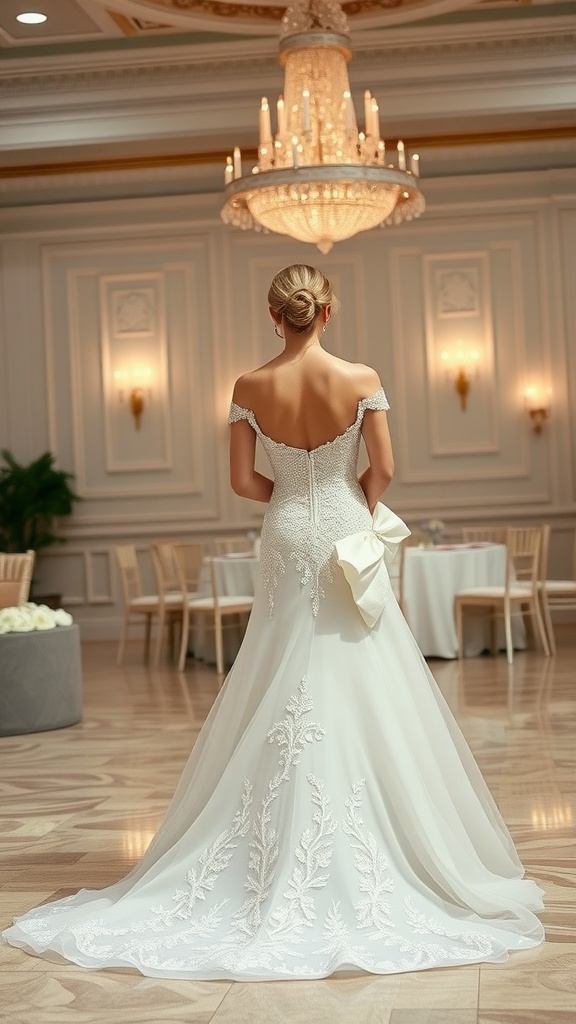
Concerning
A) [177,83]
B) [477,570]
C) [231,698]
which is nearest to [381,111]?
[177,83]

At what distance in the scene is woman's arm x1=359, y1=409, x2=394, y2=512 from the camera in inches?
129

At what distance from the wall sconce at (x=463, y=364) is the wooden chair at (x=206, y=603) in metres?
2.86

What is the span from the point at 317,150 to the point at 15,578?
10.2 ft

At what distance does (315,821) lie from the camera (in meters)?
3.04

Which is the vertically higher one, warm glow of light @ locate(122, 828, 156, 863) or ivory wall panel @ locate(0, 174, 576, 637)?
ivory wall panel @ locate(0, 174, 576, 637)

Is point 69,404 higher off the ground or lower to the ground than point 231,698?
higher

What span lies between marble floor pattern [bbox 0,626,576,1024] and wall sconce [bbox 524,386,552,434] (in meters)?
2.45

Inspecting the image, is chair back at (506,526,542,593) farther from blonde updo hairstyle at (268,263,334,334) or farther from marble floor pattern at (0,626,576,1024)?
blonde updo hairstyle at (268,263,334,334)

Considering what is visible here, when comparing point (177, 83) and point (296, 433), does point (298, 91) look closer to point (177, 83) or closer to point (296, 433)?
point (177, 83)

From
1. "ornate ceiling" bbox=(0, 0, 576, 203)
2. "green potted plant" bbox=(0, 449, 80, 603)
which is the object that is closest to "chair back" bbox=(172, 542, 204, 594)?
"green potted plant" bbox=(0, 449, 80, 603)

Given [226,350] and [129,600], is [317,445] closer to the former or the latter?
[129,600]

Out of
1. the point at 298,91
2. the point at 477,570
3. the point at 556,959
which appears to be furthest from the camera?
the point at 477,570

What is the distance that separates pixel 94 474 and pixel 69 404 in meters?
0.69

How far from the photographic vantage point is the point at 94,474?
11.3 meters
